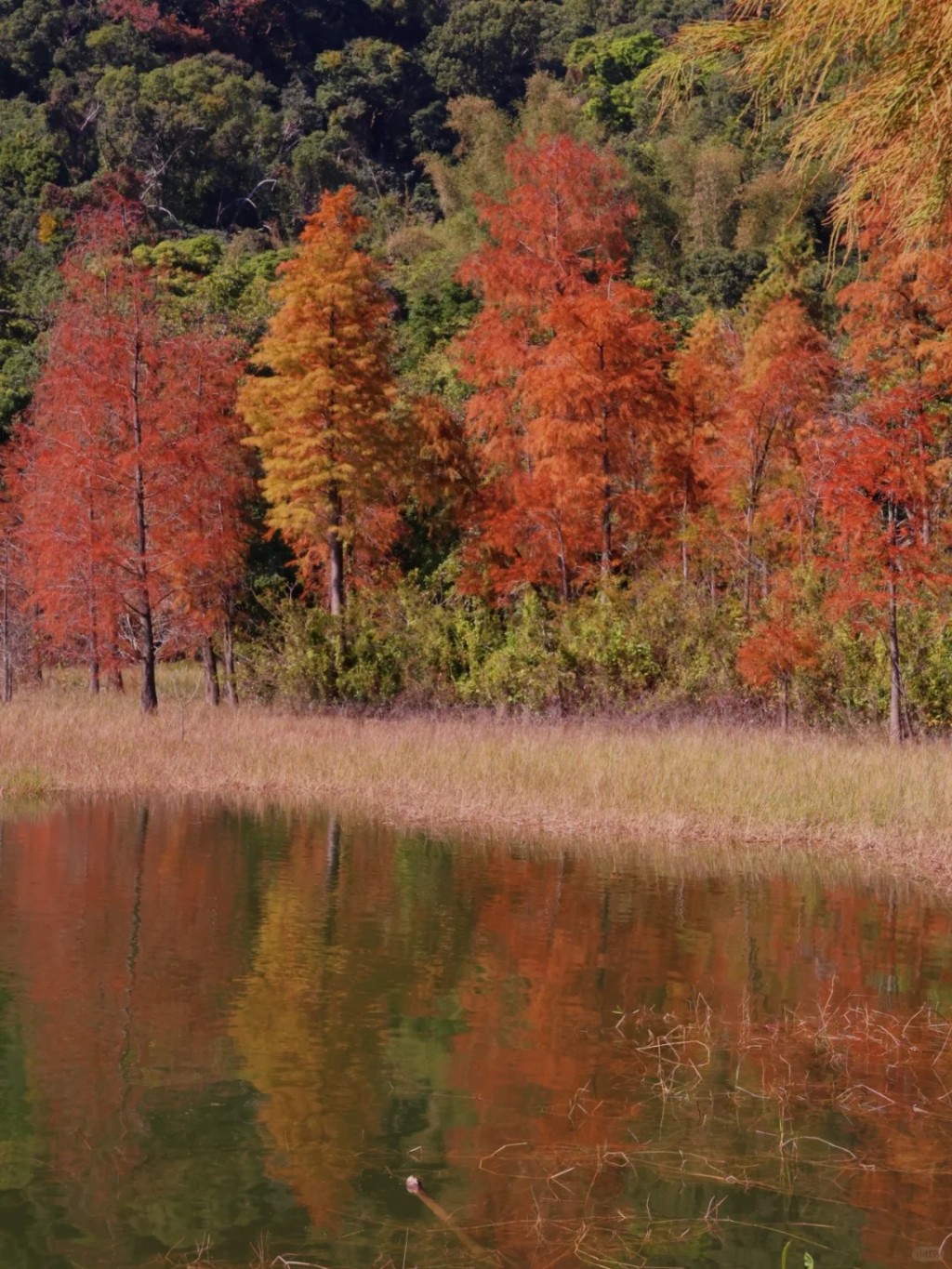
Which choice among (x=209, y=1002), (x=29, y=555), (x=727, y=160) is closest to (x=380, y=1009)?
(x=209, y=1002)

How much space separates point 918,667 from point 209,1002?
17908mm

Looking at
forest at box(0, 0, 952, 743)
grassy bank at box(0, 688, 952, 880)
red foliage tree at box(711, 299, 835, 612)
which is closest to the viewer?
grassy bank at box(0, 688, 952, 880)

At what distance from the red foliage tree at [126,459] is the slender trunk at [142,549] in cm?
3

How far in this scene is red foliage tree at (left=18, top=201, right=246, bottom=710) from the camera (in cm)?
2708

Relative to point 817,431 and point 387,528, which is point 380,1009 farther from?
point 387,528

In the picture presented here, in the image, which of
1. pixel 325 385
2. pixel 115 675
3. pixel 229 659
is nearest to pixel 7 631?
pixel 115 675

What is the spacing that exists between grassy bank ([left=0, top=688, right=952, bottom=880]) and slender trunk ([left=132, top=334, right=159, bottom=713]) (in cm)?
250

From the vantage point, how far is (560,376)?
27141mm

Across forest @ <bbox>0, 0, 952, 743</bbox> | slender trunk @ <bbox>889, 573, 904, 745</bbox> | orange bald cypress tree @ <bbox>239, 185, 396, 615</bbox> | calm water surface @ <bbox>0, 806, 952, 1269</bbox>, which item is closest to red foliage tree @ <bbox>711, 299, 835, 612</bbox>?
forest @ <bbox>0, 0, 952, 743</bbox>

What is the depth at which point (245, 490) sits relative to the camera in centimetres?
3209

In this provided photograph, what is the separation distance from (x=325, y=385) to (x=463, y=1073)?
2292 cm

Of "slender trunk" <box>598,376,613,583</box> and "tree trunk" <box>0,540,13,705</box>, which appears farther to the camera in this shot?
"tree trunk" <box>0,540,13,705</box>

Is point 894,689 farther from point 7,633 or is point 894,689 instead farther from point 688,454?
point 7,633

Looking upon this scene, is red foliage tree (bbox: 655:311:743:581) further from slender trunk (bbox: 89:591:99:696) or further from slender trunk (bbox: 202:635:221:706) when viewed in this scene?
slender trunk (bbox: 89:591:99:696)
